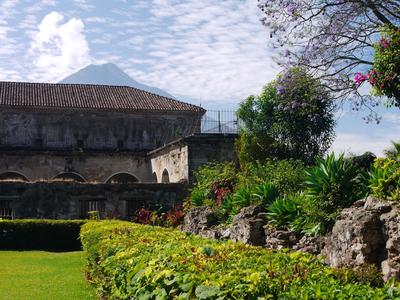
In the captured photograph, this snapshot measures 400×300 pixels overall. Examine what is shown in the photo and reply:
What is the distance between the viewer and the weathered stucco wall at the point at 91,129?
36.2 meters

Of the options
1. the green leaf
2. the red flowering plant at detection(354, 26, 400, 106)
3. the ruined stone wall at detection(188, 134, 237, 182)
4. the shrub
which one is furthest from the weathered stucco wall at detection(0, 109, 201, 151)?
the green leaf

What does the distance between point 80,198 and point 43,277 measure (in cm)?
1111

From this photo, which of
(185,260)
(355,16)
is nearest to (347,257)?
(185,260)

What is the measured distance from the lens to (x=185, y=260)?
4555 mm

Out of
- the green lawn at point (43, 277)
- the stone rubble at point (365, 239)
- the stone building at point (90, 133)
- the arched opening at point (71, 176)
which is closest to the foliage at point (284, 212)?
the stone rubble at point (365, 239)

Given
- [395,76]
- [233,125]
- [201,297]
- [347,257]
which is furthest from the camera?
[233,125]

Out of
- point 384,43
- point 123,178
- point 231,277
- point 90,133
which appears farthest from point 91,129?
point 231,277

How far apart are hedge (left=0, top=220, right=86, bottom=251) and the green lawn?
2.28m

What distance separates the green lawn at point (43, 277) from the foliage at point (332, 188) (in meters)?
4.23

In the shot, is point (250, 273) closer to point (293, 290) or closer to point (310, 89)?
point (293, 290)

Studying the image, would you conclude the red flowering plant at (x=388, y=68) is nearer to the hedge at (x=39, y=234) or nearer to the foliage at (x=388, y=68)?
the foliage at (x=388, y=68)

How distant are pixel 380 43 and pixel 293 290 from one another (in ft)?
37.8

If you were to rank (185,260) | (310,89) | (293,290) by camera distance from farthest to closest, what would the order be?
(310,89)
(185,260)
(293,290)

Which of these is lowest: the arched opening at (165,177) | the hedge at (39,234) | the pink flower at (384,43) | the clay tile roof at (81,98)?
the hedge at (39,234)
